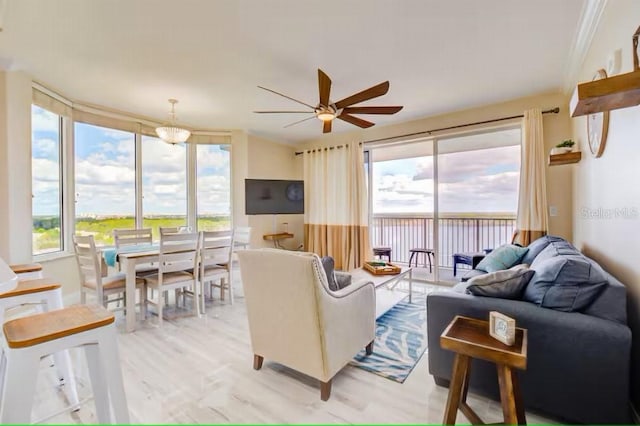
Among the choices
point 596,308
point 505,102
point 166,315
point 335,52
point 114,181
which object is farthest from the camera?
point 114,181

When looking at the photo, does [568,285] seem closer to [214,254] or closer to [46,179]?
[214,254]

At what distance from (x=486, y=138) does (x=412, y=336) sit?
3.32 metres

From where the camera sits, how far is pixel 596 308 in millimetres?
1447

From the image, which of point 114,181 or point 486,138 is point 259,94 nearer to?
point 114,181

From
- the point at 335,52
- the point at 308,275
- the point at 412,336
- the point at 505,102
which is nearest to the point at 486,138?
the point at 505,102

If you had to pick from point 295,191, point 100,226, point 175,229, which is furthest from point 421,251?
point 100,226

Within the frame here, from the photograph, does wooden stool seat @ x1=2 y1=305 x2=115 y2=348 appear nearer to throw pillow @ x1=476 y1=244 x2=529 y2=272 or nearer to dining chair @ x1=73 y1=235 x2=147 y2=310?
dining chair @ x1=73 y1=235 x2=147 y2=310

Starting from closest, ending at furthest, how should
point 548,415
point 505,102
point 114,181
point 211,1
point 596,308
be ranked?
point 596,308
point 548,415
point 211,1
point 505,102
point 114,181

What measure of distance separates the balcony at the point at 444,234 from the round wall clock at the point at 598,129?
90.0 inches

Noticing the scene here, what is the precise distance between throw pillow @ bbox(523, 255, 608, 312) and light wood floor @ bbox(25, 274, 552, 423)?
25.5 inches

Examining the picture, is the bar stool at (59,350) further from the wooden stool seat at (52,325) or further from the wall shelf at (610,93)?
the wall shelf at (610,93)

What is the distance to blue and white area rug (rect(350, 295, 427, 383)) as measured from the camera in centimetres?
204

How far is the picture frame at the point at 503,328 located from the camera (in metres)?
1.29

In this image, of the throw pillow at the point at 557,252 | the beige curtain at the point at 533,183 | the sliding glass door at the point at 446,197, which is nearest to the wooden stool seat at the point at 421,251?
the sliding glass door at the point at 446,197
